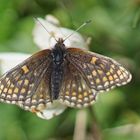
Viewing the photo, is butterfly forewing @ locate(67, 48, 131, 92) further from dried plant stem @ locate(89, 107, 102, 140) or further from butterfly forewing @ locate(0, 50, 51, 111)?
dried plant stem @ locate(89, 107, 102, 140)

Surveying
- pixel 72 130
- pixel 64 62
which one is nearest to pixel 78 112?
pixel 72 130

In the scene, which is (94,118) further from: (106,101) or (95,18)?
(95,18)

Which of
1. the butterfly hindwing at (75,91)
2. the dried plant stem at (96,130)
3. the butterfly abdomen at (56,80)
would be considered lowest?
the dried plant stem at (96,130)

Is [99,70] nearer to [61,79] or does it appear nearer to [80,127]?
[61,79]

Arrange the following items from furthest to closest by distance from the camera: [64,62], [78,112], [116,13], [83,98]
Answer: [116,13] → [78,112] → [64,62] → [83,98]

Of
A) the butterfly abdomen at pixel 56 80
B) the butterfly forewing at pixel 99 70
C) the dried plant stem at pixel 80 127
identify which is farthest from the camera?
the dried plant stem at pixel 80 127

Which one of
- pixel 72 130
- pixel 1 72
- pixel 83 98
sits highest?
pixel 1 72

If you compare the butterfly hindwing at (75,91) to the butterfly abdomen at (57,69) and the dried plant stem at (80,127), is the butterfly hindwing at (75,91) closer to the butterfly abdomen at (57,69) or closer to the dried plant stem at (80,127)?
the butterfly abdomen at (57,69)

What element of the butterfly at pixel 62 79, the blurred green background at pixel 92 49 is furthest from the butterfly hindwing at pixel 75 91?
the blurred green background at pixel 92 49
